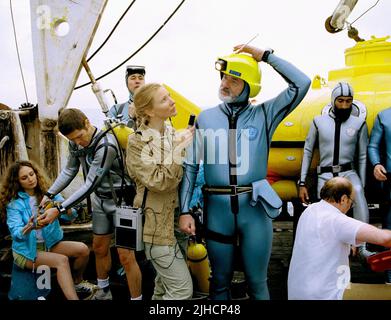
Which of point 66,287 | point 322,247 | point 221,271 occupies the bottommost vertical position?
point 66,287

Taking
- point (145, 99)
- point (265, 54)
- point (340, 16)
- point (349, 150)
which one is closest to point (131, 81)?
point (145, 99)

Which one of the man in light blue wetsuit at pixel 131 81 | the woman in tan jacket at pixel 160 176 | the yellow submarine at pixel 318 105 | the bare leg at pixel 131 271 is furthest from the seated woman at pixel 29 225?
the yellow submarine at pixel 318 105

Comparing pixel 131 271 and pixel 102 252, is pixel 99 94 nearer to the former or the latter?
pixel 102 252

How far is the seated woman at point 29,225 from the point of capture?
2934mm

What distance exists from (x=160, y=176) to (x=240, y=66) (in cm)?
72

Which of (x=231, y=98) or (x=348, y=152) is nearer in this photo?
(x=231, y=98)

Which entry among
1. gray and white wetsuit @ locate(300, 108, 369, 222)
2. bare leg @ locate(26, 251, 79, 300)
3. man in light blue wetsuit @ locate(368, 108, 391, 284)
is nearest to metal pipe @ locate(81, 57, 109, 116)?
bare leg @ locate(26, 251, 79, 300)

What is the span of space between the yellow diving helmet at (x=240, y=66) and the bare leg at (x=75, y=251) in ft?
5.37

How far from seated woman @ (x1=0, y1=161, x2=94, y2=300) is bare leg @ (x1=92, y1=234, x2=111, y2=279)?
220 mm
